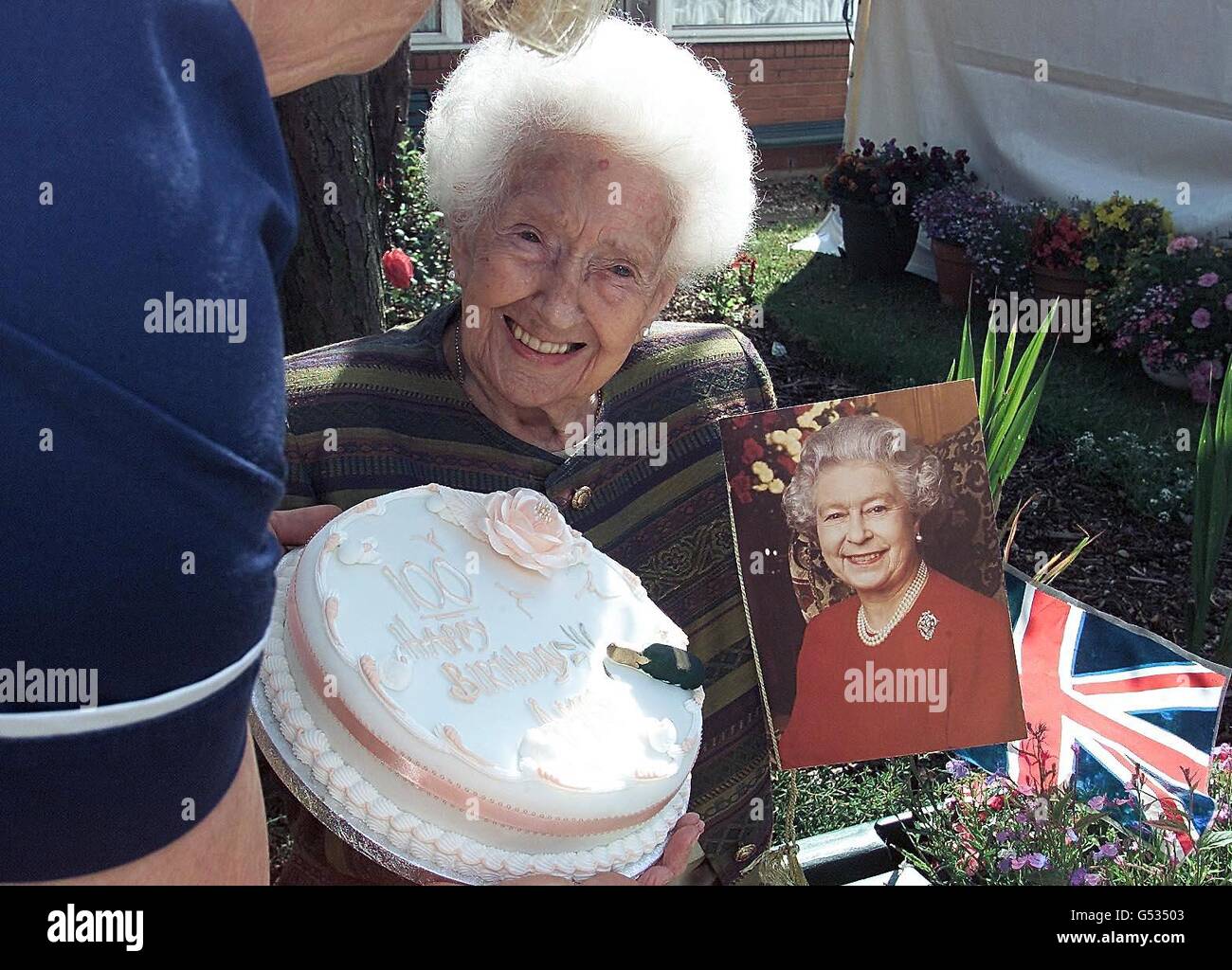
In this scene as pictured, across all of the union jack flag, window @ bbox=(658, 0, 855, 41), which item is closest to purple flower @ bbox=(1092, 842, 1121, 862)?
the union jack flag

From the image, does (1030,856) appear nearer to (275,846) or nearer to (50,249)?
(275,846)

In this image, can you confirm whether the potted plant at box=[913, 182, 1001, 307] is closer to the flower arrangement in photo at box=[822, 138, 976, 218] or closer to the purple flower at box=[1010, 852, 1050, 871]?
the flower arrangement in photo at box=[822, 138, 976, 218]

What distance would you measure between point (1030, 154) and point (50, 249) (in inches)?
294

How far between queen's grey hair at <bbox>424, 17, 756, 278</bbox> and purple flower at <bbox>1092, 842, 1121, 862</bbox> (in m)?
1.32

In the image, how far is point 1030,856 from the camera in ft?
7.16

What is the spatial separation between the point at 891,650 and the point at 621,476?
0.58m

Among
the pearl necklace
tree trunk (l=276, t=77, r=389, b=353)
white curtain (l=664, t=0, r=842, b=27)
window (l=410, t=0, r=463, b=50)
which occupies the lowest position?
the pearl necklace

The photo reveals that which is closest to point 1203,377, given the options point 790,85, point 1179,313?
point 1179,313

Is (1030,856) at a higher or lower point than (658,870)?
lower

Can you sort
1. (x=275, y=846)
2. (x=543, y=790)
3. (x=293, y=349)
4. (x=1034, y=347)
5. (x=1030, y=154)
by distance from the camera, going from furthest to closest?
1. (x=1030, y=154)
2. (x=293, y=349)
3. (x=1034, y=347)
4. (x=275, y=846)
5. (x=543, y=790)

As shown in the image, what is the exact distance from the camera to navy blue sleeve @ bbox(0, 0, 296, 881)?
580 mm

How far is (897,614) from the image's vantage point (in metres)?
2.08

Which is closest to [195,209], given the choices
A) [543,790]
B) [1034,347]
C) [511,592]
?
[543,790]

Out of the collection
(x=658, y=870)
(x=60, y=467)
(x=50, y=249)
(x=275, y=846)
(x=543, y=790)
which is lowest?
(x=275, y=846)
